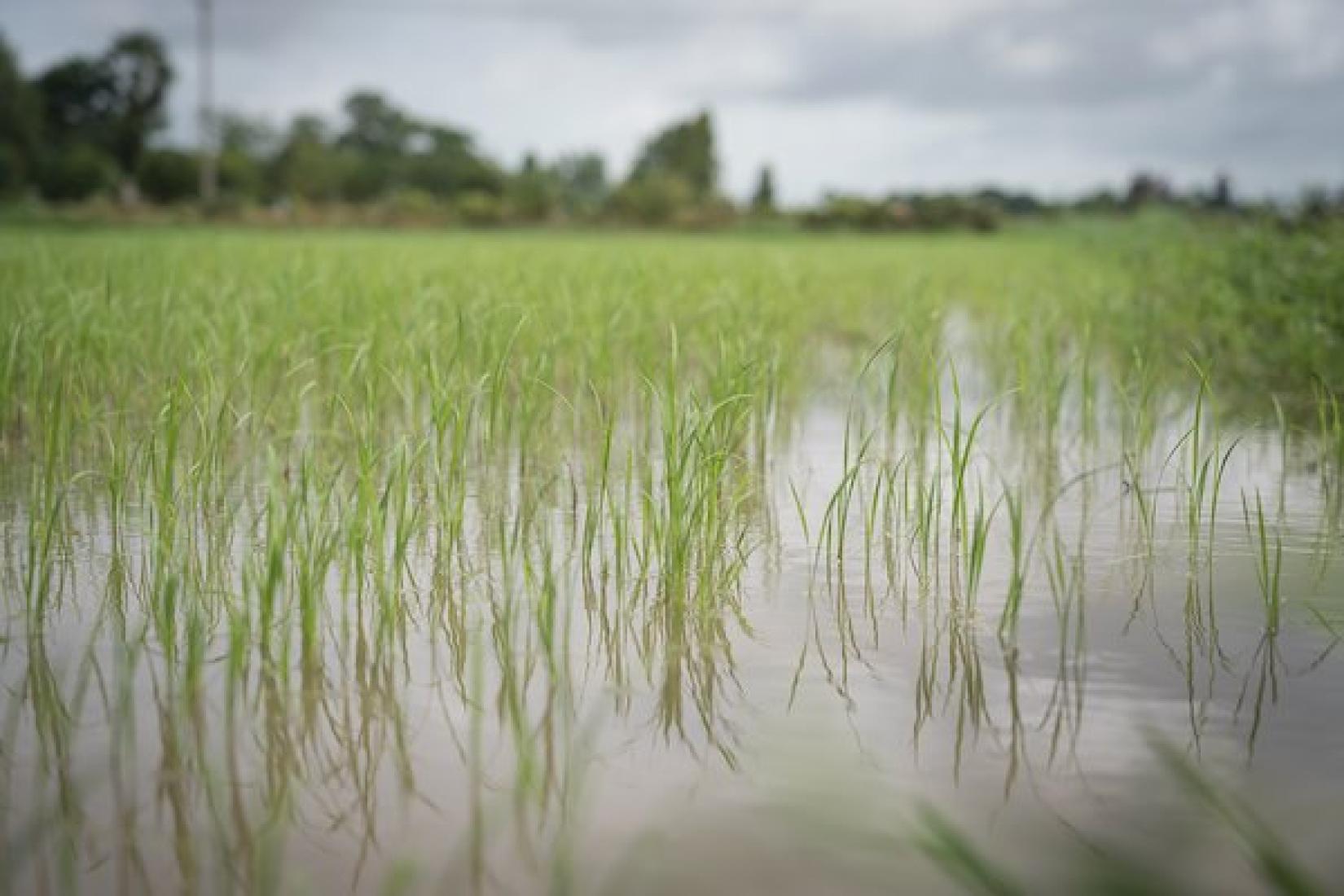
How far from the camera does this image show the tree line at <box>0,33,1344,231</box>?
3709cm

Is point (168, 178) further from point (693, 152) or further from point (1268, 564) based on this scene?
point (1268, 564)

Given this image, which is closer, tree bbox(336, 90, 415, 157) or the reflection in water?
the reflection in water

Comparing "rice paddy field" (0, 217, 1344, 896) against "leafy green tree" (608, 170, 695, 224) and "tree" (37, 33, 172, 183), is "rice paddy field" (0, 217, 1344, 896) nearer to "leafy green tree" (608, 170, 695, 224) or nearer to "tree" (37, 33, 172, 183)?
"leafy green tree" (608, 170, 695, 224)

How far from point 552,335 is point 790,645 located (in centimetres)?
202

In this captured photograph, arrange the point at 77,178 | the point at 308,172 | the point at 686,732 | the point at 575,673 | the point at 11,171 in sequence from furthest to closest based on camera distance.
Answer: the point at 308,172, the point at 11,171, the point at 77,178, the point at 575,673, the point at 686,732

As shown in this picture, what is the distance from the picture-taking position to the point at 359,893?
1.49 meters

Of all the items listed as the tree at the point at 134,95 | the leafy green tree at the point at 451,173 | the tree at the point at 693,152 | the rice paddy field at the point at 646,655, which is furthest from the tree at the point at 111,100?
the rice paddy field at the point at 646,655

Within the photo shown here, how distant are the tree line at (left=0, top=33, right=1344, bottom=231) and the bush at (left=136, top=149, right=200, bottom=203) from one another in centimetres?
6

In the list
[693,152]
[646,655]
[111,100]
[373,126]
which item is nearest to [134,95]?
[111,100]

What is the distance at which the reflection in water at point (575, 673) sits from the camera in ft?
5.37

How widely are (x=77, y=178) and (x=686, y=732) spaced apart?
45.4 metres

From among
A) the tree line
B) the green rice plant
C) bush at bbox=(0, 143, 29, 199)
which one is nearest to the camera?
the green rice plant

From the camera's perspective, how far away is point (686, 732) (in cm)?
195

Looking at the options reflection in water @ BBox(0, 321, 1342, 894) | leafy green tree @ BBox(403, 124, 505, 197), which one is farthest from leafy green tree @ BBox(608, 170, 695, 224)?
reflection in water @ BBox(0, 321, 1342, 894)
